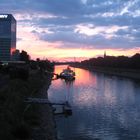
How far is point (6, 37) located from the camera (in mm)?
189625

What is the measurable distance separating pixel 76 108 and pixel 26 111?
44.1 ft

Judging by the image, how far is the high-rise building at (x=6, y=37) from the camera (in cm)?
18738

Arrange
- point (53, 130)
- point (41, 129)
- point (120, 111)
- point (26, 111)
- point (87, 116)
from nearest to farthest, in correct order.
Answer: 1. point (41, 129)
2. point (53, 130)
3. point (26, 111)
4. point (87, 116)
5. point (120, 111)

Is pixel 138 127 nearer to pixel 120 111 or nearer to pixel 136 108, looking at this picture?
pixel 120 111

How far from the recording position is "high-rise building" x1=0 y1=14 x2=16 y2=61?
615 ft

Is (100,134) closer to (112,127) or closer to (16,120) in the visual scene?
(112,127)

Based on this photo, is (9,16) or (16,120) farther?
(9,16)

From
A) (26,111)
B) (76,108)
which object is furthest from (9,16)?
(26,111)

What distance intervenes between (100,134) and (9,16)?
172 metres

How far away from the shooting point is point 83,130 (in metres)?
29.6

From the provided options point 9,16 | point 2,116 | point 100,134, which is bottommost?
point 100,134

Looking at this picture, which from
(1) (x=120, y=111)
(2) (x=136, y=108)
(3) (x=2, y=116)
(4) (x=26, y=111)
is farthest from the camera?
(2) (x=136, y=108)

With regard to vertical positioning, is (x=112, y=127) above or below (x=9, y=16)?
below

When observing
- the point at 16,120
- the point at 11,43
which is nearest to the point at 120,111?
the point at 16,120
